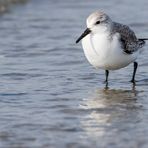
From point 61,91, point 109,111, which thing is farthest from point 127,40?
point 109,111

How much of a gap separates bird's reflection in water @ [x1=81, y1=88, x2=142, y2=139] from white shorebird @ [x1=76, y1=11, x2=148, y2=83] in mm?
426

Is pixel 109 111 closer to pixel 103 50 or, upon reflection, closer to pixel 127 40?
pixel 103 50

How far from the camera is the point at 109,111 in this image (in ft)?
26.2

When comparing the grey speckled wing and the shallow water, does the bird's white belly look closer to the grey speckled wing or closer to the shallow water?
the grey speckled wing

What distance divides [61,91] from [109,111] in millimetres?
1254

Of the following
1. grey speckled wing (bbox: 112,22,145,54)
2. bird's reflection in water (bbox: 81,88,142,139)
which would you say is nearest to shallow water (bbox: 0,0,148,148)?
bird's reflection in water (bbox: 81,88,142,139)

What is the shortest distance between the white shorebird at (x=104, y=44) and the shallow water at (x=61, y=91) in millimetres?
400

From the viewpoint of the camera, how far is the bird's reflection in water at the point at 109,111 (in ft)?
23.6

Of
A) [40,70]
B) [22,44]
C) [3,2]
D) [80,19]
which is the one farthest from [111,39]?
[3,2]

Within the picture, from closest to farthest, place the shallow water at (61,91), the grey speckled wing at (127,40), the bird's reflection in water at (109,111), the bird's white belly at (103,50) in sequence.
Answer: the shallow water at (61,91) → the bird's reflection in water at (109,111) → the bird's white belly at (103,50) → the grey speckled wing at (127,40)

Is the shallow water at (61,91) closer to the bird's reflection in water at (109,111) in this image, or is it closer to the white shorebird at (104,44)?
the bird's reflection in water at (109,111)

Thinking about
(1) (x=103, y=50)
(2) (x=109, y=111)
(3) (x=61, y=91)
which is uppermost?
(1) (x=103, y=50)

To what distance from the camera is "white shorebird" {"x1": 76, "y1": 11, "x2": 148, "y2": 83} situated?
9125mm

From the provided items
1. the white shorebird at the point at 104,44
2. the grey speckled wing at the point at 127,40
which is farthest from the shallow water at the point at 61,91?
the grey speckled wing at the point at 127,40
